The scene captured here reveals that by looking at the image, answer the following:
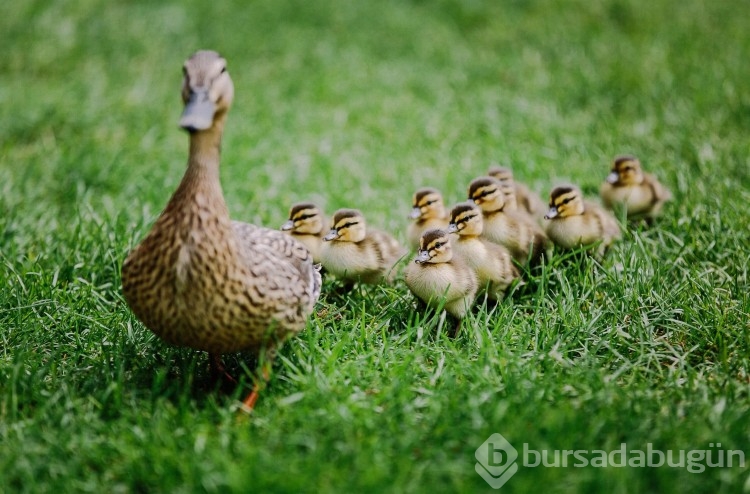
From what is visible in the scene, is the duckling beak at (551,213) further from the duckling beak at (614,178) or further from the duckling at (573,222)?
the duckling beak at (614,178)

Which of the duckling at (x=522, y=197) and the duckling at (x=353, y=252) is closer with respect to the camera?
the duckling at (x=353, y=252)

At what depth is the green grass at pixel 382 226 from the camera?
2.47 m

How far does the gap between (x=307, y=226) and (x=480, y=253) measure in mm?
969

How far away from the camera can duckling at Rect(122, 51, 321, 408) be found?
2596 millimetres

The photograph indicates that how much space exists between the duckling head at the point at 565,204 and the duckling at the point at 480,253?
1.38 ft

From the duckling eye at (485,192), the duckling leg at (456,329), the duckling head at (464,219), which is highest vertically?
the duckling eye at (485,192)

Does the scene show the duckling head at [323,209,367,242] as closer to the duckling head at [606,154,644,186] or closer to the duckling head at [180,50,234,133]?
the duckling head at [180,50,234,133]

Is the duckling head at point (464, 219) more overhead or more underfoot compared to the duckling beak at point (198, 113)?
more underfoot

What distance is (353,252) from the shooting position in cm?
368

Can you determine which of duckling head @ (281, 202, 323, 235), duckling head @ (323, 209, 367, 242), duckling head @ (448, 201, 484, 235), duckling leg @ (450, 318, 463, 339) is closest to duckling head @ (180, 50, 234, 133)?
duckling head @ (323, 209, 367, 242)

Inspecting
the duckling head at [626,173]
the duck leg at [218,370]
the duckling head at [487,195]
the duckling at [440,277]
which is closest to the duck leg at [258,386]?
the duck leg at [218,370]

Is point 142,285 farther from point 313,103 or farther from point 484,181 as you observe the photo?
point 313,103

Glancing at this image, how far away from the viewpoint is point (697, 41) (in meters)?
7.83

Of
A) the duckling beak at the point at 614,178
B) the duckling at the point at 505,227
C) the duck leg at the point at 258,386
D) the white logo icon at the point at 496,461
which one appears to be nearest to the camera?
the white logo icon at the point at 496,461
